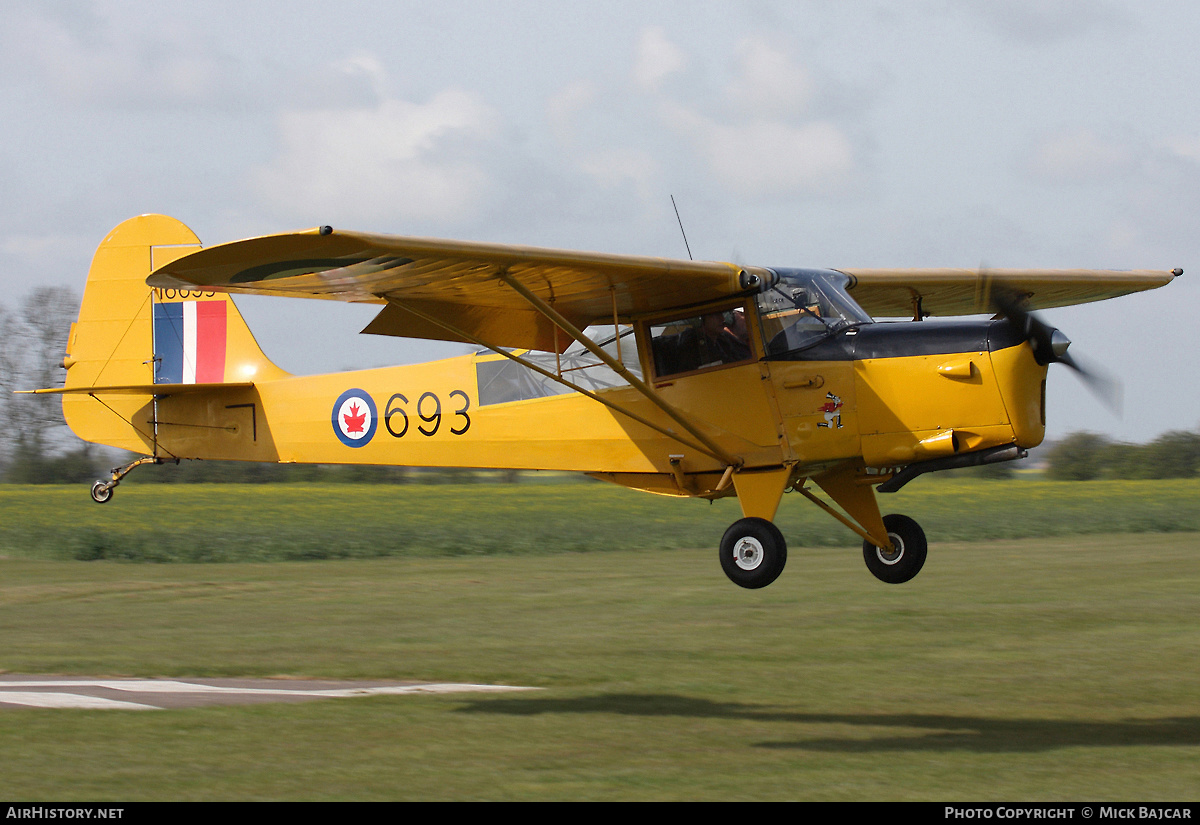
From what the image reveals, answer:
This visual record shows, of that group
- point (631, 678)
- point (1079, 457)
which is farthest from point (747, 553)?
point (1079, 457)

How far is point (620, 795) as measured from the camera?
25.6 feet

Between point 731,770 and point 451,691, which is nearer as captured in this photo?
point 731,770

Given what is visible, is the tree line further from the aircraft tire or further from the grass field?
the aircraft tire

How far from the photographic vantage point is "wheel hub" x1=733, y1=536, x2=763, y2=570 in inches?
399

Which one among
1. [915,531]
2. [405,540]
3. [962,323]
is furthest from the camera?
[405,540]

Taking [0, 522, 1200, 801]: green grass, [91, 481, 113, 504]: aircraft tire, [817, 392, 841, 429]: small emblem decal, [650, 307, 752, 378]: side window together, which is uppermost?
[650, 307, 752, 378]: side window

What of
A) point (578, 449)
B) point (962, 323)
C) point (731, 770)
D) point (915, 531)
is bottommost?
point (731, 770)

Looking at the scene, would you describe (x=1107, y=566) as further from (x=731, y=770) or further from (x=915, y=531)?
(x=731, y=770)

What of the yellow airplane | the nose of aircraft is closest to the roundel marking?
the yellow airplane

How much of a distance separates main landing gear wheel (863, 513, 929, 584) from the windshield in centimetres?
195

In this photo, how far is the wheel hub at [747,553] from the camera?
399 inches

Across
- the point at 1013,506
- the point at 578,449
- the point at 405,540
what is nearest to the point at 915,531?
the point at 578,449

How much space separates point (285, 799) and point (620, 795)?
2003mm

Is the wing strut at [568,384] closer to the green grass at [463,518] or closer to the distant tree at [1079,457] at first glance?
the green grass at [463,518]
